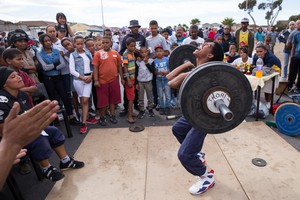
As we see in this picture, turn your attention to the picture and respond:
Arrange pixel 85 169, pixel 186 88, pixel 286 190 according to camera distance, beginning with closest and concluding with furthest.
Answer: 1. pixel 186 88
2. pixel 286 190
3. pixel 85 169

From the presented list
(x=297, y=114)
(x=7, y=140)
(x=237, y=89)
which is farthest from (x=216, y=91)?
(x=297, y=114)

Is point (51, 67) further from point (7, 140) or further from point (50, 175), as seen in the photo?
point (7, 140)

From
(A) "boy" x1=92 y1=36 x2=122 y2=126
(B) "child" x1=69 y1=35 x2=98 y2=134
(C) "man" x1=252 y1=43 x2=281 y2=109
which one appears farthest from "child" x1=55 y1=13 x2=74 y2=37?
(C) "man" x1=252 y1=43 x2=281 y2=109

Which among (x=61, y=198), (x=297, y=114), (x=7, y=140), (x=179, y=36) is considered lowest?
(x=61, y=198)

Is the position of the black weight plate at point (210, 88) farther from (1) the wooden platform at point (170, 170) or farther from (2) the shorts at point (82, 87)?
(2) the shorts at point (82, 87)

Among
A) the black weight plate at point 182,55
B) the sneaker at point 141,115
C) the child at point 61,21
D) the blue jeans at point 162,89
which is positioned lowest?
the sneaker at point 141,115

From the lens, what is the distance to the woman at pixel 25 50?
3887 millimetres

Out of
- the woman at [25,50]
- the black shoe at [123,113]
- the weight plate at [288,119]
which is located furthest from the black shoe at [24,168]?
the weight plate at [288,119]

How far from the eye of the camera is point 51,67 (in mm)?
4258

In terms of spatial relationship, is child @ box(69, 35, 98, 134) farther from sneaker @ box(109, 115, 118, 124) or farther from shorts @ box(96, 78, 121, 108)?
sneaker @ box(109, 115, 118, 124)

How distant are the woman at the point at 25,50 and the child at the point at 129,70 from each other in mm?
1721

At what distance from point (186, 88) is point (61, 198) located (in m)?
1.99

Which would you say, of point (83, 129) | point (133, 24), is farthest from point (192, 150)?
point (133, 24)

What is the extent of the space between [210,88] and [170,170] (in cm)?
156
